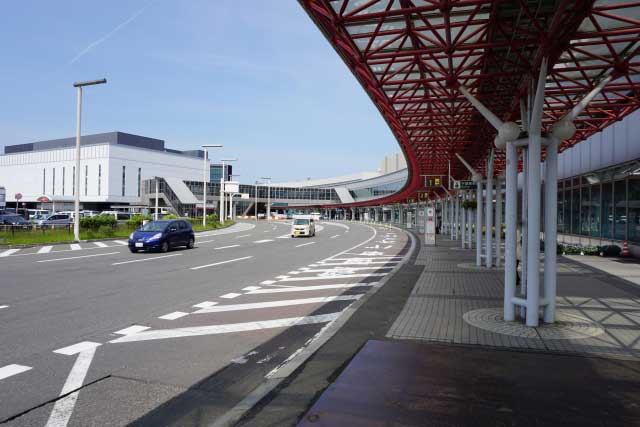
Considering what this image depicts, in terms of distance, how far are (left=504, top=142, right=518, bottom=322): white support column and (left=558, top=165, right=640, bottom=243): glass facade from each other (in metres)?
11.0

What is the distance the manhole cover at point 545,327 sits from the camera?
689 centimetres

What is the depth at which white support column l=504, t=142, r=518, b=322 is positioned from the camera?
7.82 meters

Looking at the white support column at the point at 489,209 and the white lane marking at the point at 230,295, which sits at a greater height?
the white support column at the point at 489,209

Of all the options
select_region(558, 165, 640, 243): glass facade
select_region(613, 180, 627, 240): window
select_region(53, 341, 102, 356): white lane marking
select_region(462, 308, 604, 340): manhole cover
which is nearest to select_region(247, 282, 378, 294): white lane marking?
select_region(462, 308, 604, 340): manhole cover

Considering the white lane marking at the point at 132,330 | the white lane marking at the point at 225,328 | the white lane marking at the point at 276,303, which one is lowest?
the white lane marking at the point at 225,328

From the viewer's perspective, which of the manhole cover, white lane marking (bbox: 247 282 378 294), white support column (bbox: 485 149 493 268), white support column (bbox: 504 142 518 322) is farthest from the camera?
white support column (bbox: 485 149 493 268)

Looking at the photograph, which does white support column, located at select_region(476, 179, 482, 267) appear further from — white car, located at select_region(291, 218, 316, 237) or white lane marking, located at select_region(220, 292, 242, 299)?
white car, located at select_region(291, 218, 316, 237)

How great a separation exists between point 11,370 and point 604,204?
22.8 metres

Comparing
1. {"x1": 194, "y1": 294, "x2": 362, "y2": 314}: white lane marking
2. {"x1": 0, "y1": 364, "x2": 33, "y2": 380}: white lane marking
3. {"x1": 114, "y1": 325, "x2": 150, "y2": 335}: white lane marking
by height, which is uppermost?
{"x1": 0, "y1": 364, "x2": 33, "y2": 380}: white lane marking

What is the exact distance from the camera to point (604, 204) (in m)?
20.9

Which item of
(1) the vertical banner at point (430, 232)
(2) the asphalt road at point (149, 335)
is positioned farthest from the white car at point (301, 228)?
(2) the asphalt road at point (149, 335)

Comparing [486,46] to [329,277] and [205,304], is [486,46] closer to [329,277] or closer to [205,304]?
[205,304]

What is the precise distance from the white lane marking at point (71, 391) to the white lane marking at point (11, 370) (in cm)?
52

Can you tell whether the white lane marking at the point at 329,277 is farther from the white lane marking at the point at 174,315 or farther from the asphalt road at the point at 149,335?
the white lane marking at the point at 174,315
